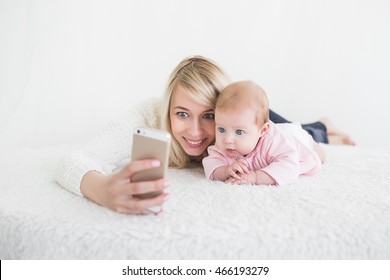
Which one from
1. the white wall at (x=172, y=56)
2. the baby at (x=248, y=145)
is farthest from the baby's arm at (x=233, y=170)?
the white wall at (x=172, y=56)

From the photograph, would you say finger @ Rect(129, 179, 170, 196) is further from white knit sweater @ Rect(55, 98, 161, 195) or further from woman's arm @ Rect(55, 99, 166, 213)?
white knit sweater @ Rect(55, 98, 161, 195)

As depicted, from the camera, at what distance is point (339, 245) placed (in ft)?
2.57

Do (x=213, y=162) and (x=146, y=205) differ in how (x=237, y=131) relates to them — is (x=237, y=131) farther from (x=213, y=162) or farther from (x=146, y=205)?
(x=146, y=205)

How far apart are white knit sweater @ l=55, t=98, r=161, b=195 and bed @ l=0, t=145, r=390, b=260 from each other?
49 millimetres

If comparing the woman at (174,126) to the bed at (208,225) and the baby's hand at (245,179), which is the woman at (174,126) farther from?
the baby's hand at (245,179)

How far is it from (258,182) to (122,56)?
45.6 inches

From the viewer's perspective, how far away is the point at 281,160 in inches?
45.2

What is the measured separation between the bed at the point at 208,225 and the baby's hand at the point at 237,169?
46 mm

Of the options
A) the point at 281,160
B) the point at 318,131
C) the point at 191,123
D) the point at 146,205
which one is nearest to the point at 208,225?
the point at 146,205

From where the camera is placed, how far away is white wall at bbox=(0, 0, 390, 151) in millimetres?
1639
